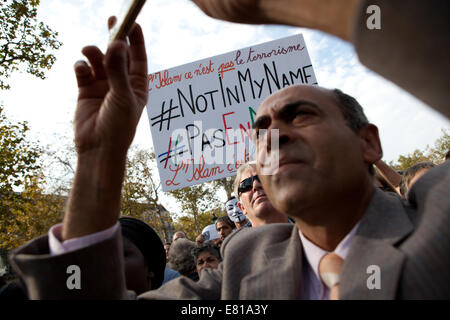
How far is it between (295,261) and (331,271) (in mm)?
150

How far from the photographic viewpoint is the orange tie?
1167 mm

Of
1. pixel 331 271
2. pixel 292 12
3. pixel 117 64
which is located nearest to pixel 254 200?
pixel 331 271

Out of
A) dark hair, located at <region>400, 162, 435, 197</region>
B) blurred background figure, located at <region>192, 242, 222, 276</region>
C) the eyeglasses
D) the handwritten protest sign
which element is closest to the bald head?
the eyeglasses

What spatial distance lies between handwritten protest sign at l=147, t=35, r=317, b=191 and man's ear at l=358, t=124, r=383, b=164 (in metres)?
3.29

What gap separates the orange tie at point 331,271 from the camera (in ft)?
3.83

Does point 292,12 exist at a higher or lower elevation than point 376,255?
higher

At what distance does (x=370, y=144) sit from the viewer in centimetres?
159

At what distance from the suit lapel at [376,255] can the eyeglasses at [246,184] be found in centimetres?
189

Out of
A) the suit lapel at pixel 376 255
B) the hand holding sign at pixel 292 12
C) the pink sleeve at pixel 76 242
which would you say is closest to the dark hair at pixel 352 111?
the suit lapel at pixel 376 255

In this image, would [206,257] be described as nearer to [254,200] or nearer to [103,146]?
[254,200]

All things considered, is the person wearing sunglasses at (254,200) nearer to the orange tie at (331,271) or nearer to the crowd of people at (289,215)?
the crowd of people at (289,215)

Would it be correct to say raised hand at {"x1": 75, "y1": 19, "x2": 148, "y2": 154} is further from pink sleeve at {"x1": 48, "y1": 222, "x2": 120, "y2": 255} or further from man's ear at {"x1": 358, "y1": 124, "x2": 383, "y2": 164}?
man's ear at {"x1": 358, "y1": 124, "x2": 383, "y2": 164}
